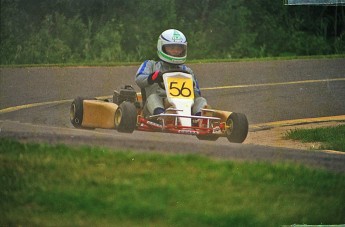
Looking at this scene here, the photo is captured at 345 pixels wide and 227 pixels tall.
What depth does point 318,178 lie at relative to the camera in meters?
11.1

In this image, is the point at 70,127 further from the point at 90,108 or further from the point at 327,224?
the point at 327,224

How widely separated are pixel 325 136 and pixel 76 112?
6.63 ft

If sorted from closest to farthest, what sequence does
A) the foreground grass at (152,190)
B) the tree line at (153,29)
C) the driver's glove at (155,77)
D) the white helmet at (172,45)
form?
the foreground grass at (152,190) → the tree line at (153,29) → the white helmet at (172,45) → the driver's glove at (155,77)

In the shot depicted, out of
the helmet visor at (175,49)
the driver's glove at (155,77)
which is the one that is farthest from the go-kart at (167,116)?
the helmet visor at (175,49)

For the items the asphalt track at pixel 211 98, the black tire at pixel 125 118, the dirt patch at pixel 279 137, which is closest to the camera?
the asphalt track at pixel 211 98

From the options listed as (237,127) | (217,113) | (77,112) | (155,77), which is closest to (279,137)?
(237,127)

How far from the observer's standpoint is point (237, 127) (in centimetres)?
1203

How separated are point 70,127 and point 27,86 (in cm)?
79

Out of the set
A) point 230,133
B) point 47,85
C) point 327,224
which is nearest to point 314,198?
point 327,224

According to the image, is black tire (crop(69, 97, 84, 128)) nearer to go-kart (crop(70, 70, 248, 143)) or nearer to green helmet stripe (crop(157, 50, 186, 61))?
go-kart (crop(70, 70, 248, 143))

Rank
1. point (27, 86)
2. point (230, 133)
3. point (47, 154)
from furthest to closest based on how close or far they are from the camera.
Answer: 1. point (230, 133)
2. point (27, 86)
3. point (47, 154)

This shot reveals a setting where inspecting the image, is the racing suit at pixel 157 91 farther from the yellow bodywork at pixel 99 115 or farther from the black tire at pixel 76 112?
the black tire at pixel 76 112

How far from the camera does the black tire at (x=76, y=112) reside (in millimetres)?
11628

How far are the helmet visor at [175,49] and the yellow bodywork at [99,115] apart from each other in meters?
0.65
